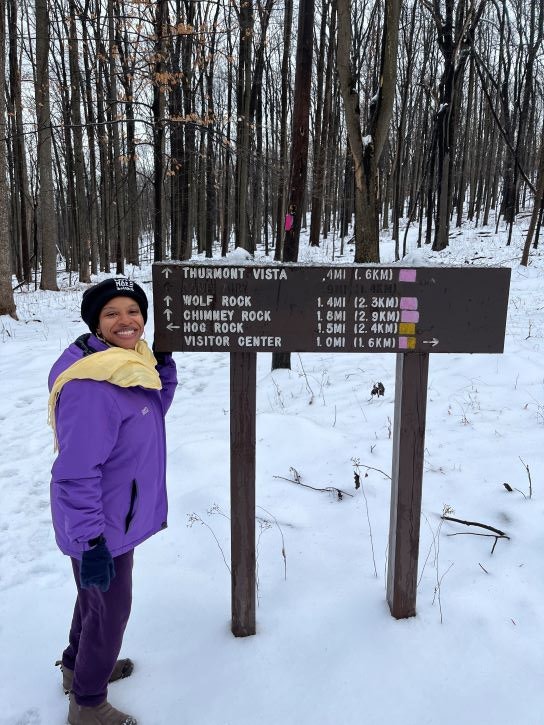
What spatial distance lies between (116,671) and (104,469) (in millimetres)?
1138

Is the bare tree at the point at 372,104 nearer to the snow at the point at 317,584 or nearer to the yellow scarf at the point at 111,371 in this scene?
the snow at the point at 317,584

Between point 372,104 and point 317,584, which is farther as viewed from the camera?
point 372,104

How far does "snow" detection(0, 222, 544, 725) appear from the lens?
7.08ft

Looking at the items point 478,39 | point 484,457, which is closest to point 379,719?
point 484,457

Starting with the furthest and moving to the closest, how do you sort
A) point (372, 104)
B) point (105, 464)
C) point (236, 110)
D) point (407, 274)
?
point (236, 110) → point (372, 104) → point (407, 274) → point (105, 464)

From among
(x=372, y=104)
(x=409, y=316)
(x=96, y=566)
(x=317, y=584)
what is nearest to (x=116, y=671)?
(x=96, y=566)

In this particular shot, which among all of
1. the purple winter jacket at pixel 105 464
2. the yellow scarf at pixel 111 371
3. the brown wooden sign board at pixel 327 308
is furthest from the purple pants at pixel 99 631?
the brown wooden sign board at pixel 327 308

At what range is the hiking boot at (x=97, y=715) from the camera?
1.97 meters

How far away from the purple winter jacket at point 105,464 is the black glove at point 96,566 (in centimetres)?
4

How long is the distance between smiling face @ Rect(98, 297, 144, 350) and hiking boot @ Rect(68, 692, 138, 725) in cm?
143

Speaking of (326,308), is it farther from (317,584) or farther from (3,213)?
(3,213)

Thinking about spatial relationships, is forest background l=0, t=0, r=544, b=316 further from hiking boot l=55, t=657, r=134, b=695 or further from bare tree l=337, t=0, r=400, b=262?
hiking boot l=55, t=657, r=134, b=695

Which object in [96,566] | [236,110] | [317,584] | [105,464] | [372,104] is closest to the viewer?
[96,566]

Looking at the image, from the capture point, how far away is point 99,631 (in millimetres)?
1895
